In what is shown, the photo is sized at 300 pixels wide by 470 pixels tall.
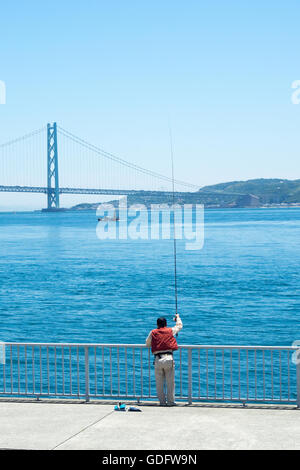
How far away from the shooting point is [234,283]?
39.6 metres

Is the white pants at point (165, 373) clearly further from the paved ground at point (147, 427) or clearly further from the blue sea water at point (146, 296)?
the blue sea water at point (146, 296)

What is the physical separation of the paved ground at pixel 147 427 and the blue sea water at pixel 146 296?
15157 mm

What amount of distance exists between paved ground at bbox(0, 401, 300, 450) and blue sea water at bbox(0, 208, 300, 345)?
15157mm

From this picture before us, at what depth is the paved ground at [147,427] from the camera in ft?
21.0

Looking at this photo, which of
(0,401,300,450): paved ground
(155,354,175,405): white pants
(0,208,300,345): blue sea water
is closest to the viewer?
(0,401,300,450): paved ground

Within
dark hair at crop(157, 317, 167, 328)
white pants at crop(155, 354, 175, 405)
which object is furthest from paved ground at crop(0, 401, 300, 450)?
dark hair at crop(157, 317, 167, 328)

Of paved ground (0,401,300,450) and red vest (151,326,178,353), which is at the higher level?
red vest (151,326,178,353)

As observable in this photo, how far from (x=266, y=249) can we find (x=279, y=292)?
97.3 feet

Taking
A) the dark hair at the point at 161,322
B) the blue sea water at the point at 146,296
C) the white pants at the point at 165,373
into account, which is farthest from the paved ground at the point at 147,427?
the blue sea water at the point at 146,296

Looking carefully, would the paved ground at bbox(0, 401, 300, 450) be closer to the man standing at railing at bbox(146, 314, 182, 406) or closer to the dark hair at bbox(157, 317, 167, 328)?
the man standing at railing at bbox(146, 314, 182, 406)

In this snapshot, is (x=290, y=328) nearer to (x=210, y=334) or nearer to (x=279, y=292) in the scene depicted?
(x=210, y=334)

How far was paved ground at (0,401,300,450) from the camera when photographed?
6.41 m

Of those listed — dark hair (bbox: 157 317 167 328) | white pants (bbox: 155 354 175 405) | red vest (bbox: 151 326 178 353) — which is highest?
dark hair (bbox: 157 317 167 328)
